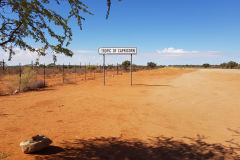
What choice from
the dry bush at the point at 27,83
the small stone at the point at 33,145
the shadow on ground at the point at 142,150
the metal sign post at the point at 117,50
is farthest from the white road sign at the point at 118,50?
the small stone at the point at 33,145

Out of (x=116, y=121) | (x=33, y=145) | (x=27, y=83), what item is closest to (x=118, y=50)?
(x=27, y=83)

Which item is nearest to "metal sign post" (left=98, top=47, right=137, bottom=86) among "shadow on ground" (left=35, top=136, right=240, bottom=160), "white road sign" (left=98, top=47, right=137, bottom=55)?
"white road sign" (left=98, top=47, right=137, bottom=55)

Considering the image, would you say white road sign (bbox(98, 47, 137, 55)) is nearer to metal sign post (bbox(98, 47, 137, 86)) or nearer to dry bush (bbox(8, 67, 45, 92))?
metal sign post (bbox(98, 47, 137, 86))

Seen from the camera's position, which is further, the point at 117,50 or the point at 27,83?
the point at 117,50

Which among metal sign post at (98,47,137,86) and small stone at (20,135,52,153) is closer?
small stone at (20,135,52,153)

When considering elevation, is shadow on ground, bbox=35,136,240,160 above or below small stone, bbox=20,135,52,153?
below

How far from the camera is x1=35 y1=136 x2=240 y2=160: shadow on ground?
3766 millimetres

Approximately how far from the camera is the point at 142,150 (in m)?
4.10

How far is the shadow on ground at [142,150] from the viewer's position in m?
3.77

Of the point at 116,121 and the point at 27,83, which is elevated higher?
the point at 27,83

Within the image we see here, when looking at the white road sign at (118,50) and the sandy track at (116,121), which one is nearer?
the sandy track at (116,121)

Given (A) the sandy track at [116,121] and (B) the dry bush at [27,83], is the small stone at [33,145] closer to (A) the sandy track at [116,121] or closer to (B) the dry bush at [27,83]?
A: (A) the sandy track at [116,121]

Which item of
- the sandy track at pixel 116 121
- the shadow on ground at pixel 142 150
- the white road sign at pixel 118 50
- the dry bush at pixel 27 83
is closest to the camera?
the shadow on ground at pixel 142 150

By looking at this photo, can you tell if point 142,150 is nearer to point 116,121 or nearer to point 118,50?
point 116,121
